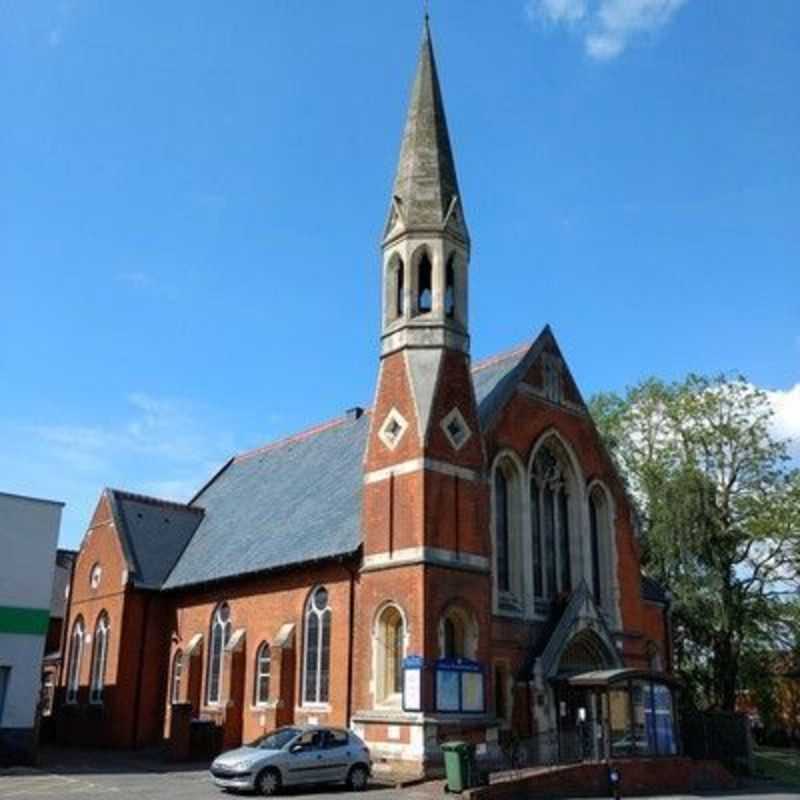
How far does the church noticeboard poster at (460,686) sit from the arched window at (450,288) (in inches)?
406

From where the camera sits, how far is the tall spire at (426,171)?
2931cm

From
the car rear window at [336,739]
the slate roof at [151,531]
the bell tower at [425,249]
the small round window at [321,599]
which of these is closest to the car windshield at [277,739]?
the car rear window at [336,739]

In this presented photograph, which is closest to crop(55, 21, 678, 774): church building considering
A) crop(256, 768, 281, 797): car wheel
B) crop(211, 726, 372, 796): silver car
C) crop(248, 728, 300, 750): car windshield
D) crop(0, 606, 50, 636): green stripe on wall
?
crop(211, 726, 372, 796): silver car

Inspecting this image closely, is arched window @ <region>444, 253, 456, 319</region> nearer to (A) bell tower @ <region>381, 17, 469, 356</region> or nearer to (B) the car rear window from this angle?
(A) bell tower @ <region>381, 17, 469, 356</region>

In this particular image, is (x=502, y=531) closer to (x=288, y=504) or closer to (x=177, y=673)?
(x=288, y=504)

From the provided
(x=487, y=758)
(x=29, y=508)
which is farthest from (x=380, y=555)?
(x=29, y=508)

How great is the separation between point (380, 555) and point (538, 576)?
5.91 meters

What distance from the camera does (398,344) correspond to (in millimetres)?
27875

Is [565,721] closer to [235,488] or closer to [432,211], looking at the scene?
[432,211]

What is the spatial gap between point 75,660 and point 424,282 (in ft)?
69.0

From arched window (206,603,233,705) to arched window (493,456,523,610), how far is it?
9.94 metres

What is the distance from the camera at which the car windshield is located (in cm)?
2094

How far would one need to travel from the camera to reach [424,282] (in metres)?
29.0

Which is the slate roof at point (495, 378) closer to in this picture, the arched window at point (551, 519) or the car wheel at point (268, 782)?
the arched window at point (551, 519)
